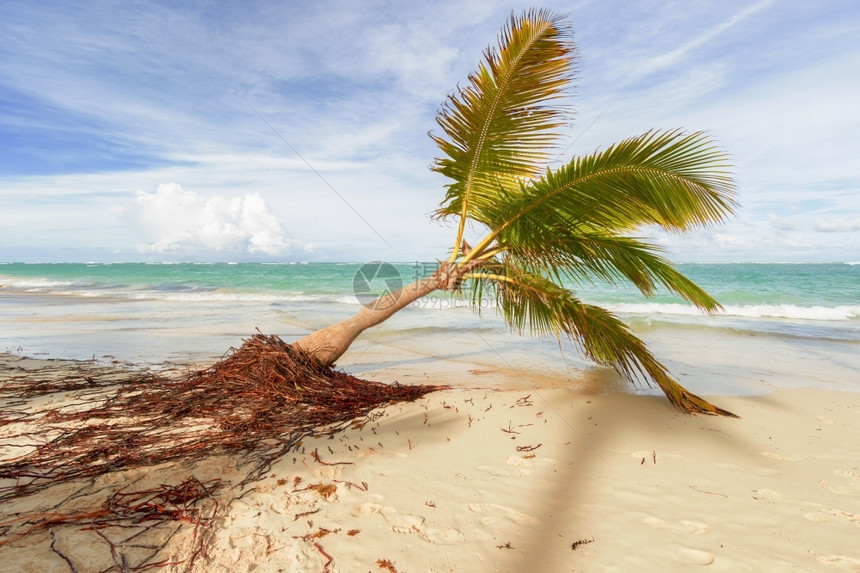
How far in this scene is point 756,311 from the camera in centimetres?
1592

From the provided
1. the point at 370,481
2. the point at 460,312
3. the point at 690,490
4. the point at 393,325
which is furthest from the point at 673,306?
the point at 370,481

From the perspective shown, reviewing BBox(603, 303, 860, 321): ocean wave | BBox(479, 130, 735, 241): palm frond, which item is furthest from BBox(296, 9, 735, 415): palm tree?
BBox(603, 303, 860, 321): ocean wave

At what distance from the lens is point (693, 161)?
13.2ft

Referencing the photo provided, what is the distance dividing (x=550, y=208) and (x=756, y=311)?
15.6 meters

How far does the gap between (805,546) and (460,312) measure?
37.8 feet

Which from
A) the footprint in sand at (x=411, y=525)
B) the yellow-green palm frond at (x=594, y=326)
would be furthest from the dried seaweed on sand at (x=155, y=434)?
the yellow-green palm frond at (x=594, y=326)

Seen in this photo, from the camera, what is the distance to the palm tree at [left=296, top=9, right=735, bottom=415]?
4215 mm

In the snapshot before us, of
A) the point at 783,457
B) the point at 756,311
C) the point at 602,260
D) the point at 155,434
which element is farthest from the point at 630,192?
the point at 756,311

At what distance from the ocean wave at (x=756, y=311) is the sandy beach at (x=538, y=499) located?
1187 centimetres

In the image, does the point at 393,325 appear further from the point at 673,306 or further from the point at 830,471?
the point at 673,306

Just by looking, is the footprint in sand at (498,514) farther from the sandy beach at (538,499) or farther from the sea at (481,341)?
the sea at (481,341)

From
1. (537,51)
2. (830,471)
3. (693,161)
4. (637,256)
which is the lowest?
(830,471)

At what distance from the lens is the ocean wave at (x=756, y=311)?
14750 millimetres

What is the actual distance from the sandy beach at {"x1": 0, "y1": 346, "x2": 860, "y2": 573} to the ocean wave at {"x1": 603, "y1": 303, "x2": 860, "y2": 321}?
11867mm
